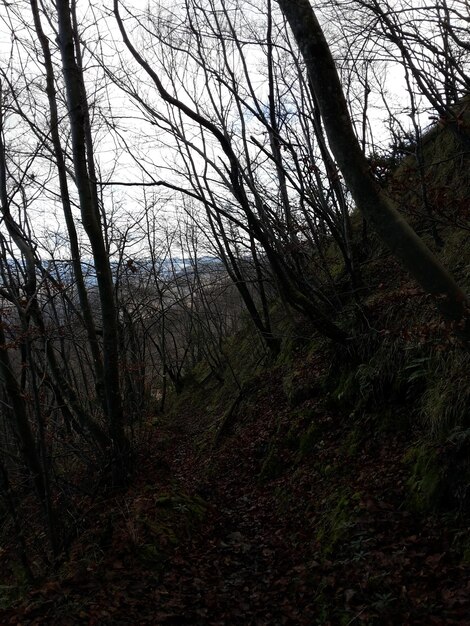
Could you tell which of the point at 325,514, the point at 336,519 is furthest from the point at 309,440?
the point at 336,519

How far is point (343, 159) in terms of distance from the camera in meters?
4.17

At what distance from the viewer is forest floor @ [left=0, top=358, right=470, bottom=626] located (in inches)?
157

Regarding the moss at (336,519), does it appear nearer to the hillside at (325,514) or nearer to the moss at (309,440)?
the hillside at (325,514)

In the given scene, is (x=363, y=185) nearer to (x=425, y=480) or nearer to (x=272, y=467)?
(x=425, y=480)

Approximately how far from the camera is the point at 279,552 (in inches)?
212

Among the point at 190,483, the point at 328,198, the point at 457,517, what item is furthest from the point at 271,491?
the point at 328,198

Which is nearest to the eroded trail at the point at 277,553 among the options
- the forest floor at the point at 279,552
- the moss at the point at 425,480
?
the forest floor at the point at 279,552

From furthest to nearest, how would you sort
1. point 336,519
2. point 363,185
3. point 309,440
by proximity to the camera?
1. point 309,440
2. point 336,519
3. point 363,185

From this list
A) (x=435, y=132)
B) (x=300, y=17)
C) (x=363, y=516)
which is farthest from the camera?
(x=435, y=132)

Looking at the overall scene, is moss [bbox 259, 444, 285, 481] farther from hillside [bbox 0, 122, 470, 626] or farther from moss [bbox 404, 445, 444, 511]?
moss [bbox 404, 445, 444, 511]

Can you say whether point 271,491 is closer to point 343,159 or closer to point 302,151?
point 343,159

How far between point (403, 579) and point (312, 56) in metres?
4.49

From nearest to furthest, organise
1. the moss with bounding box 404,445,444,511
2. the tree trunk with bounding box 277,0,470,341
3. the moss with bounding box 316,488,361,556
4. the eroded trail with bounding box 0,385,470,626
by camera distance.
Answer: the eroded trail with bounding box 0,385,470,626
the tree trunk with bounding box 277,0,470,341
the moss with bounding box 404,445,444,511
the moss with bounding box 316,488,361,556

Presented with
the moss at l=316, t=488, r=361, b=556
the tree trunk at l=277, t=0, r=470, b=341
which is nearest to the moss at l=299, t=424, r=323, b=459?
the moss at l=316, t=488, r=361, b=556
